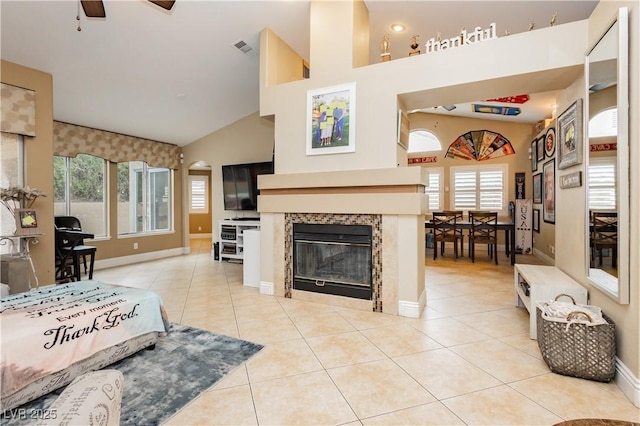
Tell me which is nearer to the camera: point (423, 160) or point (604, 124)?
point (604, 124)

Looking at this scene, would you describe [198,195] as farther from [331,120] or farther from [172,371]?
[172,371]

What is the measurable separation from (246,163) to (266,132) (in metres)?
0.78

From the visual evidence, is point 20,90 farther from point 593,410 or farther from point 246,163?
point 593,410

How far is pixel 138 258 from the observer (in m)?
6.57

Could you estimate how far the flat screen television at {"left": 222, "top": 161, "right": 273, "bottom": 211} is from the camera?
6477 millimetres

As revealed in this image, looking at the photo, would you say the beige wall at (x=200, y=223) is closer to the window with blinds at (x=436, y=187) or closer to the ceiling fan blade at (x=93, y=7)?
the window with blinds at (x=436, y=187)

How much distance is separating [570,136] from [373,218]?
6.19 feet

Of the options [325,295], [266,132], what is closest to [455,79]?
[325,295]

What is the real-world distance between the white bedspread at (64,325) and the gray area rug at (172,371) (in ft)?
0.60

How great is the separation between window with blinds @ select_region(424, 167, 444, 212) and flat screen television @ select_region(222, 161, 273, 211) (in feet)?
13.7

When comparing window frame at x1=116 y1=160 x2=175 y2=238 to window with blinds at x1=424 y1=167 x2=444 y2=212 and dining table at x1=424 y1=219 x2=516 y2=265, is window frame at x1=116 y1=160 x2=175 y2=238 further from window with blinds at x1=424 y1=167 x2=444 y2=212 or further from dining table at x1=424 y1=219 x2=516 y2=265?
window with blinds at x1=424 y1=167 x2=444 y2=212

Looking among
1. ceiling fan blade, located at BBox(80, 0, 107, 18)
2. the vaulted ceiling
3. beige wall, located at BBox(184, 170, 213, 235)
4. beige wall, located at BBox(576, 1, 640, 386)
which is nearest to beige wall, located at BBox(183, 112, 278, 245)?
the vaulted ceiling

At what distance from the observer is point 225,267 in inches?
236

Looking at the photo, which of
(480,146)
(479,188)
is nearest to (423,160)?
(480,146)
